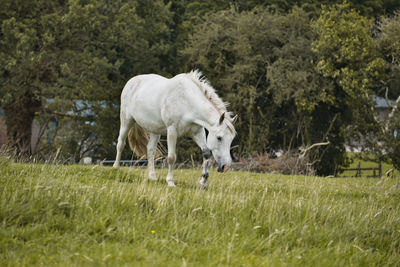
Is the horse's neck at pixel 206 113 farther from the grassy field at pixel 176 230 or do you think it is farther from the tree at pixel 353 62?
the tree at pixel 353 62

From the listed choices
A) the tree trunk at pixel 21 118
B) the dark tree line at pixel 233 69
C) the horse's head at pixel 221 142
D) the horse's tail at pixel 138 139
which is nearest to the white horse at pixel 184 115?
the horse's head at pixel 221 142

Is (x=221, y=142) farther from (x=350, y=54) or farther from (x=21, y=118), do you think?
(x=21, y=118)

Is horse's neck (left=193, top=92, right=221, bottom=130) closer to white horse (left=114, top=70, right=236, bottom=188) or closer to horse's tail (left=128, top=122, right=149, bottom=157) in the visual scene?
white horse (left=114, top=70, right=236, bottom=188)

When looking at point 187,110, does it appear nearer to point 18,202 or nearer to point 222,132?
point 222,132

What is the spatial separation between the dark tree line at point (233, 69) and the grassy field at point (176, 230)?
1218cm

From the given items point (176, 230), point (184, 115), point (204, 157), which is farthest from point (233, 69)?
point (176, 230)

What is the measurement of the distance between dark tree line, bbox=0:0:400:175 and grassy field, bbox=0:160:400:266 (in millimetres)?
12177

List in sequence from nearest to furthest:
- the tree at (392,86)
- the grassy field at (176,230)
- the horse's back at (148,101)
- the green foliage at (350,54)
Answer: the grassy field at (176,230), the horse's back at (148,101), the tree at (392,86), the green foliage at (350,54)

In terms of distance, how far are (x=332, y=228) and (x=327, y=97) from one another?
47.0 ft

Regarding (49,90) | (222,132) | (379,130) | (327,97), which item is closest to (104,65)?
(49,90)

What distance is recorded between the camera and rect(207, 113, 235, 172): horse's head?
25.3 ft

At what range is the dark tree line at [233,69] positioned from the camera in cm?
1867

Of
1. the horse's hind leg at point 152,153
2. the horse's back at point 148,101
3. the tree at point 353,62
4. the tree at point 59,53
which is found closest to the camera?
the horse's back at point 148,101

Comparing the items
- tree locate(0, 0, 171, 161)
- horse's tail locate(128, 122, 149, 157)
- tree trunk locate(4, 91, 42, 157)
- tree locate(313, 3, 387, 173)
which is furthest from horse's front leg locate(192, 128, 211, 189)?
tree trunk locate(4, 91, 42, 157)
